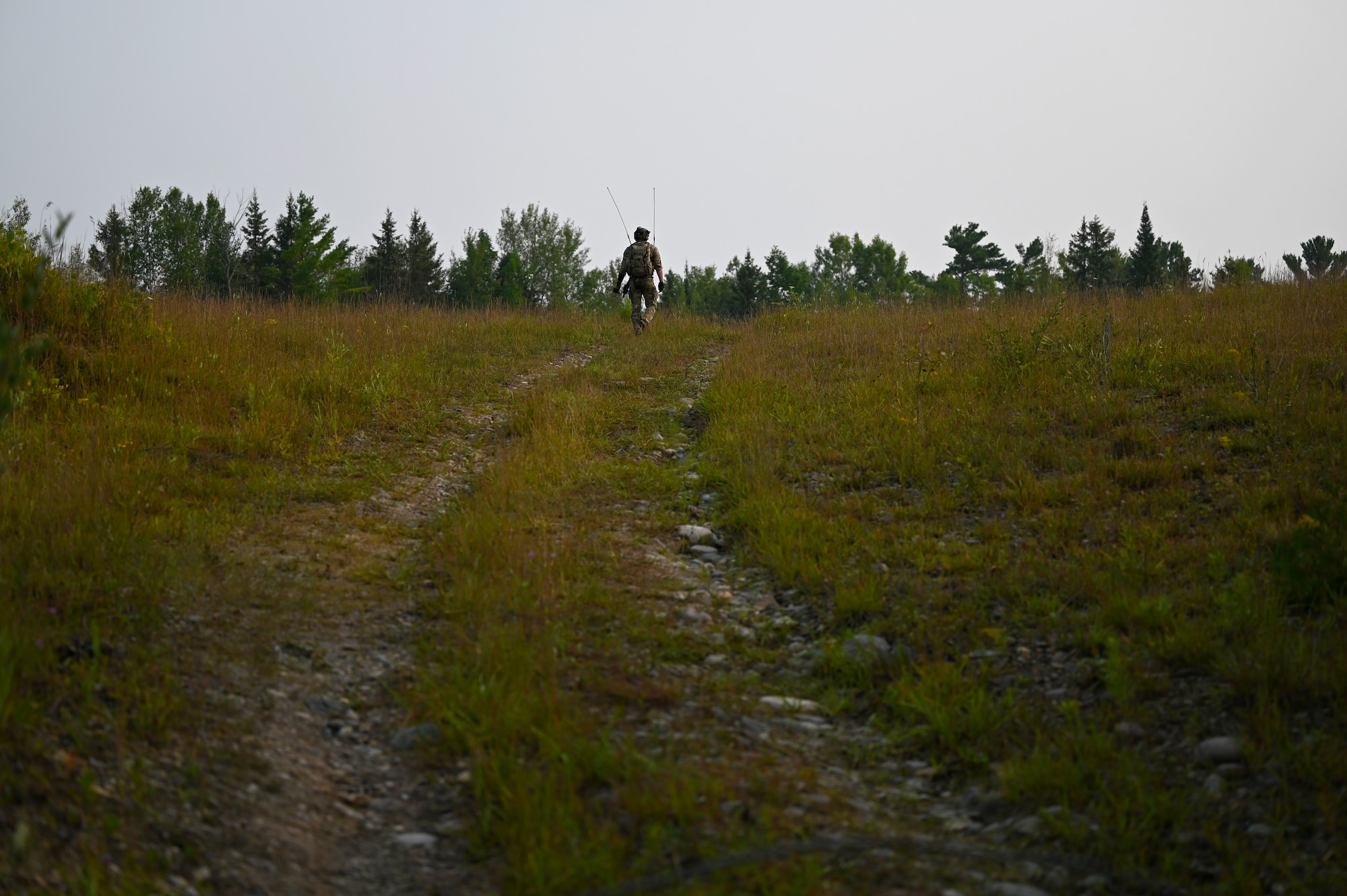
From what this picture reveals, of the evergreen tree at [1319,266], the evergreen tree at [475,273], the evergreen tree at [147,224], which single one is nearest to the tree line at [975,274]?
the evergreen tree at [1319,266]

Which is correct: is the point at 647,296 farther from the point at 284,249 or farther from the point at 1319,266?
the point at 284,249

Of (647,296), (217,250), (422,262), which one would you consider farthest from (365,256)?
(647,296)

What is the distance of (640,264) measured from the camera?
16469 mm

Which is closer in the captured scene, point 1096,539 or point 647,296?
point 1096,539

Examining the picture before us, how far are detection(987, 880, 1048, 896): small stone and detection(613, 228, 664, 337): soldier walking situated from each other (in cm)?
1400

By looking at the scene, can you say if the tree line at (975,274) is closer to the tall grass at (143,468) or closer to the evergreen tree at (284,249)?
the tall grass at (143,468)

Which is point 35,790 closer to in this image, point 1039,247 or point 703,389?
point 703,389

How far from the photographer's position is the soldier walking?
649 inches

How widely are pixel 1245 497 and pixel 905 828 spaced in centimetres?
392

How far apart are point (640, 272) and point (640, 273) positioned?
28mm

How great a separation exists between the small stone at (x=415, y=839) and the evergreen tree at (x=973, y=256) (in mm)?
75798

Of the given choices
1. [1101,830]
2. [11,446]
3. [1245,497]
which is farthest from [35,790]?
[1245,497]

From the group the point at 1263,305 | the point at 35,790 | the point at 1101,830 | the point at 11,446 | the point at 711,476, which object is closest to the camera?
the point at 35,790

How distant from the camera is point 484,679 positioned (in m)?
4.02
